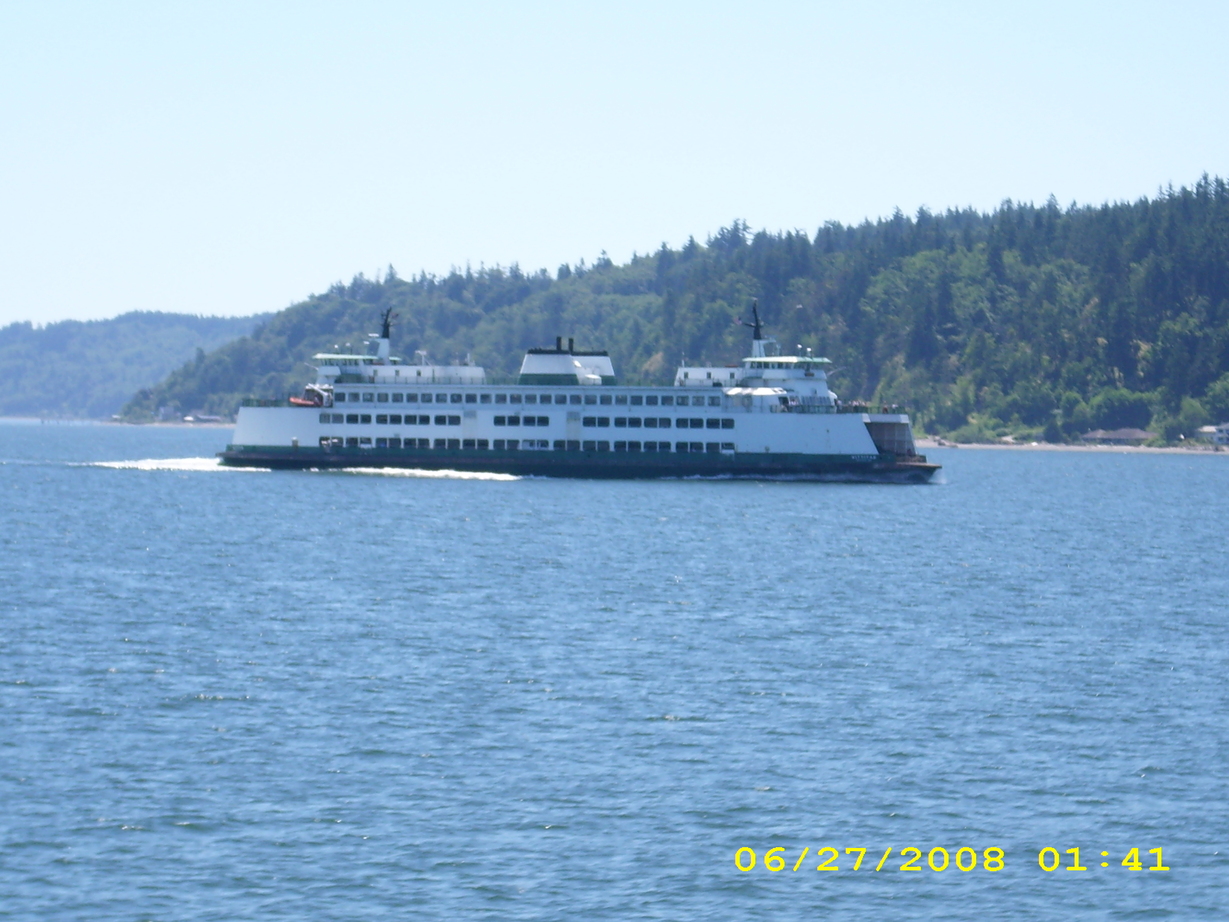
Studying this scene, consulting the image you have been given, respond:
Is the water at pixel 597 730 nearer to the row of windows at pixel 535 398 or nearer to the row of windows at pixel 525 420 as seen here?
the row of windows at pixel 535 398

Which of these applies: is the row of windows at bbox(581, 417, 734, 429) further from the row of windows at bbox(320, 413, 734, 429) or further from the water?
the water

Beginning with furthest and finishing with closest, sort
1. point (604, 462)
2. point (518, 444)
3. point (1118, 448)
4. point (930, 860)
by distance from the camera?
1. point (1118, 448)
2. point (518, 444)
3. point (604, 462)
4. point (930, 860)

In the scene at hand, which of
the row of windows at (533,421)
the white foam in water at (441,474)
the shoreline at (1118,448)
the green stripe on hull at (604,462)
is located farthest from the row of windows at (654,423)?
the shoreline at (1118,448)

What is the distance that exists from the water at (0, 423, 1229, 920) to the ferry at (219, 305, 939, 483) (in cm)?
3276

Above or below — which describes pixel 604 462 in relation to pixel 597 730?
above

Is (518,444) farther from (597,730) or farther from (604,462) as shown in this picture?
(597,730)

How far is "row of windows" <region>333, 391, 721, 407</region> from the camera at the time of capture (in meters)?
94.6

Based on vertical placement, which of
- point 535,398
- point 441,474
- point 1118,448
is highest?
point 535,398

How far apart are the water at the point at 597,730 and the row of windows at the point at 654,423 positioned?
1335 inches

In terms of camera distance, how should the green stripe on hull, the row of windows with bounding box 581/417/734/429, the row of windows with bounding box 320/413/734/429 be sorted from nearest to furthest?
the green stripe on hull, the row of windows with bounding box 581/417/734/429, the row of windows with bounding box 320/413/734/429

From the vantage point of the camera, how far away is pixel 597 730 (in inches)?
1106

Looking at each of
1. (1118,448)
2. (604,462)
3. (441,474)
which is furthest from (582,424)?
(1118,448)

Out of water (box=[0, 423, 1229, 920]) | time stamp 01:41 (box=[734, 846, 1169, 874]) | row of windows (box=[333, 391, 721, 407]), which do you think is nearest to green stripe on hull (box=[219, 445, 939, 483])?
row of windows (box=[333, 391, 721, 407])

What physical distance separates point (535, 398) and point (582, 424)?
11.3ft
